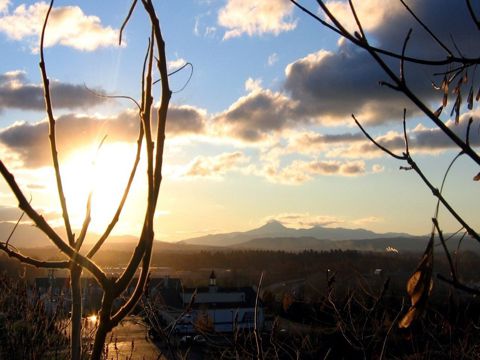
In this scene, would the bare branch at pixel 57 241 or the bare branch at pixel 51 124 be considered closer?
the bare branch at pixel 57 241

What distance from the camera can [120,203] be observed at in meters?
1.21

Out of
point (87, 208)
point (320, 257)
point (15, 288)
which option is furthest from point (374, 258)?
point (87, 208)

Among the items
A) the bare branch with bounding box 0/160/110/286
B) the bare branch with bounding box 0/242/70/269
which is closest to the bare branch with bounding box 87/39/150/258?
the bare branch with bounding box 0/242/70/269

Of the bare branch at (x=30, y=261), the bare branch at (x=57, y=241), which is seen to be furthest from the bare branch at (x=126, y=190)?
the bare branch at (x=57, y=241)

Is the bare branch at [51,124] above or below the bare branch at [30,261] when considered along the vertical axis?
above

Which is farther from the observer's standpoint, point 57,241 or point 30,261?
point 30,261

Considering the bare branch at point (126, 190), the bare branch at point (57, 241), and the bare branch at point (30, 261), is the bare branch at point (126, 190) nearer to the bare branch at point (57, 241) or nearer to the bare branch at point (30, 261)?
the bare branch at point (30, 261)

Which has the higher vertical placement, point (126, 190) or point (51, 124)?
point (51, 124)

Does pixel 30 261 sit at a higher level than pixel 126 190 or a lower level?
lower

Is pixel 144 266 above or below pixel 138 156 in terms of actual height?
below

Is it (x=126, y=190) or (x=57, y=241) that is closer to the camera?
(x=57, y=241)

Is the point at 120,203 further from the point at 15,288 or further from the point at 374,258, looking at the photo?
the point at 374,258

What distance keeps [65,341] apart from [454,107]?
762 centimetres

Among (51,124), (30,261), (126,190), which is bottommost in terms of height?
(30,261)
